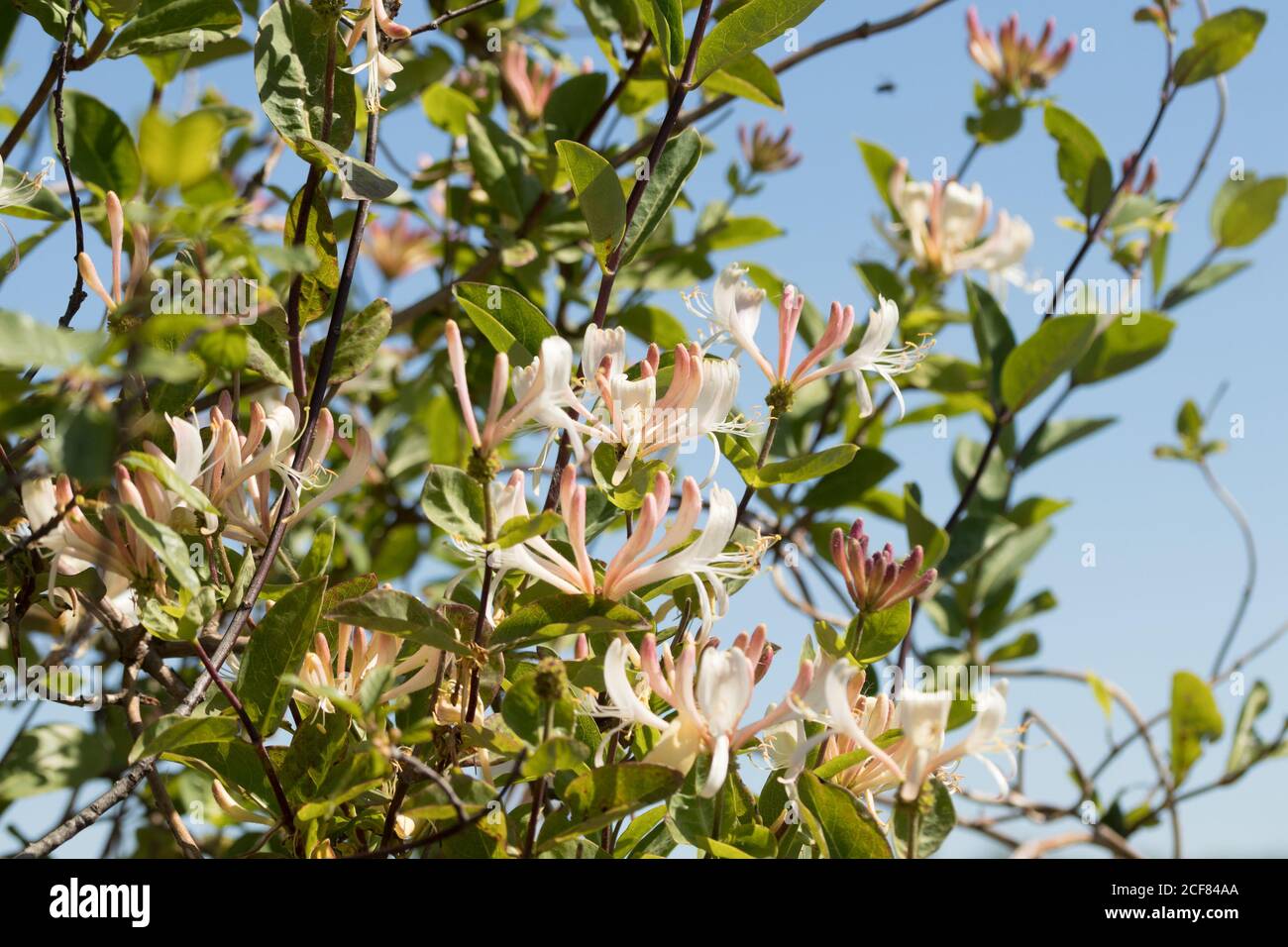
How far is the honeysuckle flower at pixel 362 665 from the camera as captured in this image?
0.87 m

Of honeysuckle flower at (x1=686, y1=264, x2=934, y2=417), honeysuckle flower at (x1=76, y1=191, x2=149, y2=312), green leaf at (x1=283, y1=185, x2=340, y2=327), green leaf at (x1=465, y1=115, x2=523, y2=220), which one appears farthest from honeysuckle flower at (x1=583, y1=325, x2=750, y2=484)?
green leaf at (x1=465, y1=115, x2=523, y2=220)

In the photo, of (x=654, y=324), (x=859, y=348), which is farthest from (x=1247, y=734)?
(x=859, y=348)

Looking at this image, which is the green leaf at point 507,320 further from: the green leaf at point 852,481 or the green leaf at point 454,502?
the green leaf at point 852,481

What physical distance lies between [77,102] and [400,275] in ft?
5.53

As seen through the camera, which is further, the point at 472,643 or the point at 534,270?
the point at 534,270

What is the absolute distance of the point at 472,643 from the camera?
0.84 metres

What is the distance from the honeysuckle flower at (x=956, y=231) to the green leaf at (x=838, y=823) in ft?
4.08

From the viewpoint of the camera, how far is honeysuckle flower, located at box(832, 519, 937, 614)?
912mm

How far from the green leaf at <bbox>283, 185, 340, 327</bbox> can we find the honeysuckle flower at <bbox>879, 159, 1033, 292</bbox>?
1130 millimetres

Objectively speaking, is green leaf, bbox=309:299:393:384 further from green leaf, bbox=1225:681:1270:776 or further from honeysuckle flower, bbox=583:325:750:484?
green leaf, bbox=1225:681:1270:776

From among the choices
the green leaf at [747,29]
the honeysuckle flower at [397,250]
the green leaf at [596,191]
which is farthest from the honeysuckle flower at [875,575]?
the honeysuckle flower at [397,250]
